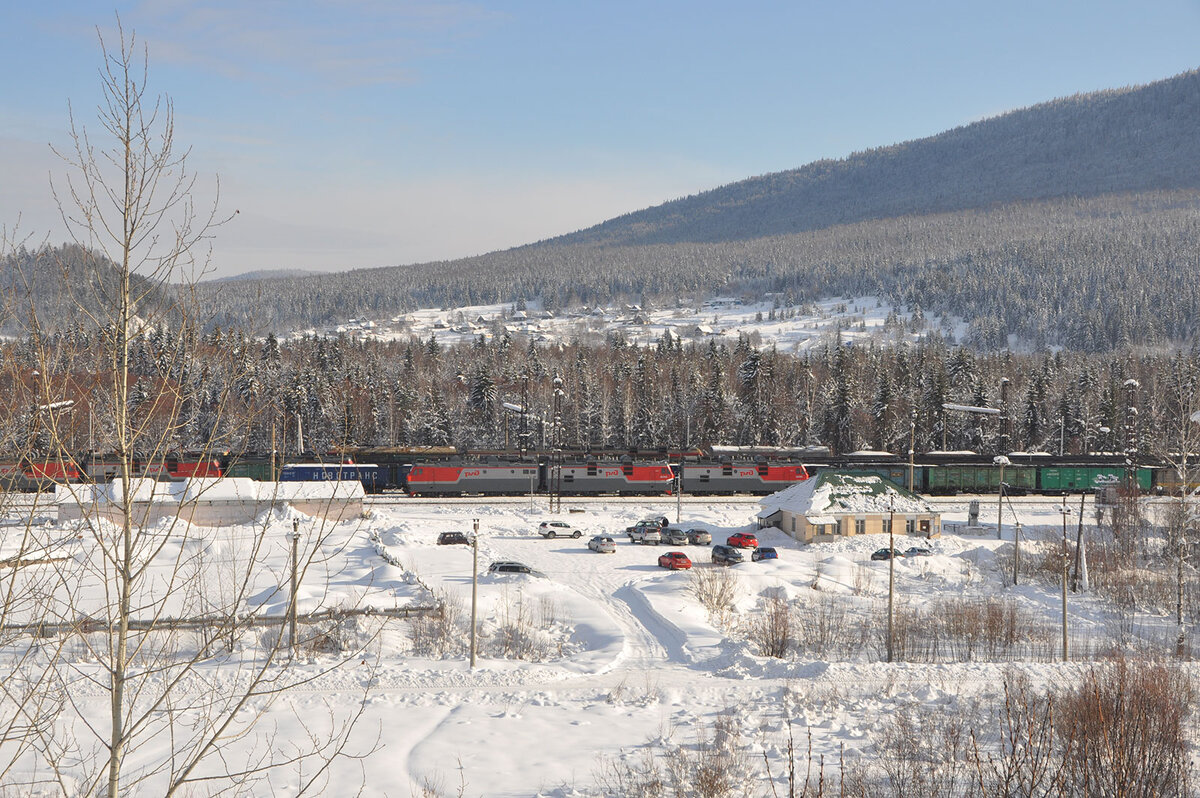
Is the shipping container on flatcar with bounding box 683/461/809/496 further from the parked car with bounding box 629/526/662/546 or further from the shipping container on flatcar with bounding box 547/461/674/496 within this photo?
the parked car with bounding box 629/526/662/546

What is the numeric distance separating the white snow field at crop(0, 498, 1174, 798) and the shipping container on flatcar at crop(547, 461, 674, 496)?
13155 mm

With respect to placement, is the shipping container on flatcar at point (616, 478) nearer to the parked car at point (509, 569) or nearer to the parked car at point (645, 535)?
the parked car at point (645, 535)

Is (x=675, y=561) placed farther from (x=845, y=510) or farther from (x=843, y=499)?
(x=843, y=499)

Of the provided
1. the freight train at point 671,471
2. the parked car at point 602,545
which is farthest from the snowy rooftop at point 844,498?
the parked car at point 602,545

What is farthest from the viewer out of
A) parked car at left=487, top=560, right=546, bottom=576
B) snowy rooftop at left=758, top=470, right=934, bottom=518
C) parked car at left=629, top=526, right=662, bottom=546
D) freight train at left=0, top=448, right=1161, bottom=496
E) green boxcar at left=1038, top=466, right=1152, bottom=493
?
green boxcar at left=1038, top=466, right=1152, bottom=493

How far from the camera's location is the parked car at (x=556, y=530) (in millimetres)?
41938

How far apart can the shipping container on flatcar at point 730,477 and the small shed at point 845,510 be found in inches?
353

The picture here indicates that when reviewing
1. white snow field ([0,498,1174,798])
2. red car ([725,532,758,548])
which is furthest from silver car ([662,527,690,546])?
red car ([725,532,758,548])

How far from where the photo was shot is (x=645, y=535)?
41.4 m

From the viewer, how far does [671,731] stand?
57.1 ft

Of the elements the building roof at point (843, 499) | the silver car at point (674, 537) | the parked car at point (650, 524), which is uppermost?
the building roof at point (843, 499)

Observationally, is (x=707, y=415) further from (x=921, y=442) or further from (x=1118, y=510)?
(x=1118, y=510)

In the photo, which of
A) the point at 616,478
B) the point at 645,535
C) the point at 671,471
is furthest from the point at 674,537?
the point at 671,471

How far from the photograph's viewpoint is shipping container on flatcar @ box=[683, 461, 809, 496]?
55.8 meters
